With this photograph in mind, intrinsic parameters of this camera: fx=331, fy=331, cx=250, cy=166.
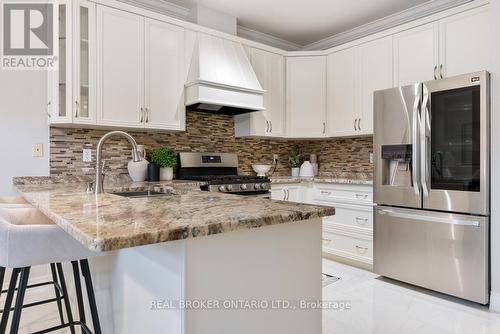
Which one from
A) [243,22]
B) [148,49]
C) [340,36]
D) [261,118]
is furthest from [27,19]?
[340,36]

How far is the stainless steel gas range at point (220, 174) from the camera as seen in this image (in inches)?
119

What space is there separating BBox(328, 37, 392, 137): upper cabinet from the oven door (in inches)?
32.7

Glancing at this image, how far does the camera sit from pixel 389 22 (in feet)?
12.2

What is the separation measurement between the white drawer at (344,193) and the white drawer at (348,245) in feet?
1.12

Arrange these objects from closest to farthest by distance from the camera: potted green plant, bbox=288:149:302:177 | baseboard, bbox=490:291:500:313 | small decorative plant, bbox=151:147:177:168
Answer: baseboard, bbox=490:291:500:313, small decorative plant, bbox=151:147:177:168, potted green plant, bbox=288:149:302:177

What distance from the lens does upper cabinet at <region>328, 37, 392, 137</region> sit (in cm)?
342

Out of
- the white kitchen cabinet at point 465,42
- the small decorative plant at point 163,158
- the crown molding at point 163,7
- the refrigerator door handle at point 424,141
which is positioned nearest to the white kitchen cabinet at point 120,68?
the small decorative plant at point 163,158

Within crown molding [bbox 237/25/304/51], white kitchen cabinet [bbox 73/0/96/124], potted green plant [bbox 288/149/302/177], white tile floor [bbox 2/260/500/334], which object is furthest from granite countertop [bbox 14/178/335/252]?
crown molding [bbox 237/25/304/51]

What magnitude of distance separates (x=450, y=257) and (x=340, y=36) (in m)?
2.88

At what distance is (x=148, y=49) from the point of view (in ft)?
9.76

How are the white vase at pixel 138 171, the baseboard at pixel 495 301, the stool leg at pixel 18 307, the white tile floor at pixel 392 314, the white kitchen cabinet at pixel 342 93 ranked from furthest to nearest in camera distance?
the white kitchen cabinet at pixel 342 93 → the white vase at pixel 138 171 → the baseboard at pixel 495 301 → the white tile floor at pixel 392 314 → the stool leg at pixel 18 307

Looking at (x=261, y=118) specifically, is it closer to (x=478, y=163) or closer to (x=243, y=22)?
(x=243, y=22)

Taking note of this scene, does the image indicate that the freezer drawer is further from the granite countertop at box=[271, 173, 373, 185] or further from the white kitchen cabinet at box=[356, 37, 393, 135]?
the white kitchen cabinet at box=[356, 37, 393, 135]

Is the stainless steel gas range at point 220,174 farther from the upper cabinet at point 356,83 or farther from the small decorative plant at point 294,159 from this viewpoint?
the upper cabinet at point 356,83
